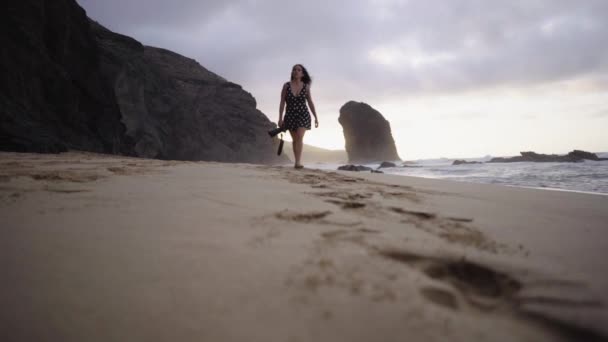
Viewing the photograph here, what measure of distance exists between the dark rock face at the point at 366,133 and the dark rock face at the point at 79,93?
1834 inches

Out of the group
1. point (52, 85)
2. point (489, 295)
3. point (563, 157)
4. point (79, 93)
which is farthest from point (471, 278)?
point (563, 157)

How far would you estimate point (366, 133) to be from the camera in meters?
68.0

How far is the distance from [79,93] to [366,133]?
62968 mm

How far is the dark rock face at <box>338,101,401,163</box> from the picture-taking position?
67688 mm

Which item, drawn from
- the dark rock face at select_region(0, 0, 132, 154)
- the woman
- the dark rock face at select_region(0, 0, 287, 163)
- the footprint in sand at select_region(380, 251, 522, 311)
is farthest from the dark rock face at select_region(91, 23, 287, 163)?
the footprint in sand at select_region(380, 251, 522, 311)

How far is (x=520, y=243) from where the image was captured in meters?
0.88

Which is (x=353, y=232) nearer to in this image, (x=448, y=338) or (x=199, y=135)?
(x=448, y=338)

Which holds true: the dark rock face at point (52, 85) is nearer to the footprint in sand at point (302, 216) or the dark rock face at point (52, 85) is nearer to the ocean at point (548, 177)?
the footprint in sand at point (302, 216)

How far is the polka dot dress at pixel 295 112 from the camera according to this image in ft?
13.1

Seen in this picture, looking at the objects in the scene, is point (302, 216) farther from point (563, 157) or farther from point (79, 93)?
point (563, 157)

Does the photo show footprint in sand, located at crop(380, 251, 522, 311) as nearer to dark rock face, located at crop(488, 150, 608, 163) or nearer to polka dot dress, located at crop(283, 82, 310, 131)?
polka dot dress, located at crop(283, 82, 310, 131)

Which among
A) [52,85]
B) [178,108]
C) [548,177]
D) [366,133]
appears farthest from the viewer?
[366,133]

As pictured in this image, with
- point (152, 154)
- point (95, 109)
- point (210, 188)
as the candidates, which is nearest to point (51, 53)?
point (95, 109)

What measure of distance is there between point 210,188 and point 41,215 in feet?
2.32
